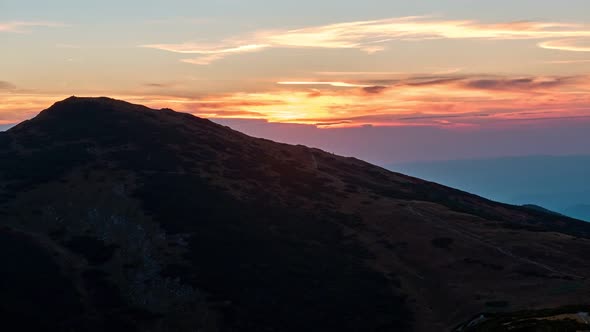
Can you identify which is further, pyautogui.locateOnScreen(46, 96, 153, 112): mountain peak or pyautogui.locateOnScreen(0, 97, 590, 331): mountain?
pyautogui.locateOnScreen(46, 96, 153, 112): mountain peak

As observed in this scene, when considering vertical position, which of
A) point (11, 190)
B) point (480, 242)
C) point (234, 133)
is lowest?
point (480, 242)

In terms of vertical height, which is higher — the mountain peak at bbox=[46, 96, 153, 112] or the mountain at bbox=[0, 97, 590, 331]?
the mountain peak at bbox=[46, 96, 153, 112]

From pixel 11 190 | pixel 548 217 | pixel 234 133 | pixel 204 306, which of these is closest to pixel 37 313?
pixel 204 306

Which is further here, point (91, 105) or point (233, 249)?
point (91, 105)

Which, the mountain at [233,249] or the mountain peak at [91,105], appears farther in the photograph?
the mountain peak at [91,105]

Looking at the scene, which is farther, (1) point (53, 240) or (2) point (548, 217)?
(2) point (548, 217)

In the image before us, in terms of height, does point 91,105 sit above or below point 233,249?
above

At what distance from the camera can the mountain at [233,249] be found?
242ft

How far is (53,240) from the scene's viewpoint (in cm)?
9256

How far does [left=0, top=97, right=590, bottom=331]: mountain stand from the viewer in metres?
73.7

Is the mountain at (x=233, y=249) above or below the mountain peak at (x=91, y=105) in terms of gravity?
below

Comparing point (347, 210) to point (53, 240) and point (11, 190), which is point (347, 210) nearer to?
point (53, 240)

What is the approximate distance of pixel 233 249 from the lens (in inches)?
3706

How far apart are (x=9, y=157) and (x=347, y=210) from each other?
246 ft
